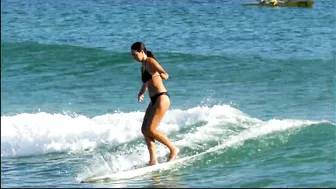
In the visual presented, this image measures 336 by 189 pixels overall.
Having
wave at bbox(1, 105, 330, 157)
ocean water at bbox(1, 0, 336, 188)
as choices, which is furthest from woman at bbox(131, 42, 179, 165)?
wave at bbox(1, 105, 330, 157)

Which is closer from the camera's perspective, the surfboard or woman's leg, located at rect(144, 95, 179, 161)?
the surfboard

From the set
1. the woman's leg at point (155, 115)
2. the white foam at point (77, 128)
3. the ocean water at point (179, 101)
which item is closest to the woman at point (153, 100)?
the woman's leg at point (155, 115)

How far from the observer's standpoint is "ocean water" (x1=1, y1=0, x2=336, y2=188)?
423 inches

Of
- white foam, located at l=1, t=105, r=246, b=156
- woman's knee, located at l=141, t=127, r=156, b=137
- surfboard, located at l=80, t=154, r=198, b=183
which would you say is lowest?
white foam, located at l=1, t=105, r=246, b=156

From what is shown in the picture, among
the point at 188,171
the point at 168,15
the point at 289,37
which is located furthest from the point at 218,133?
the point at 168,15

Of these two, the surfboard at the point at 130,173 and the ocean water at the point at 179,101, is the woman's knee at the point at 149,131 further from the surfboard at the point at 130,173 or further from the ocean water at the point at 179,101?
the ocean water at the point at 179,101

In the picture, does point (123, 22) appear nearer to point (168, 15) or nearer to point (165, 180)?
point (168, 15)

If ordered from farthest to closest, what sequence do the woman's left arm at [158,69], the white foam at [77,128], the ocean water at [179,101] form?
the white foam at [77,128] → the ocean water at [179,101] → the woman's left arm at [158,69]

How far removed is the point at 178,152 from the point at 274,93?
7487 mm

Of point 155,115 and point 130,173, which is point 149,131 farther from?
point 130,173

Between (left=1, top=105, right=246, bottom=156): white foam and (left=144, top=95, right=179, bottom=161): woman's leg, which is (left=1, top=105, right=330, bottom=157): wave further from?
(left=144, top=95, right=179, bottom=161): woman's leg

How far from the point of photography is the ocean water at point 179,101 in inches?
423

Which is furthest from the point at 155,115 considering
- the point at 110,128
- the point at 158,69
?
the point at 110,128

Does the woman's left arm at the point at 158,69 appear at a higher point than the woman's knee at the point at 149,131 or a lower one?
higher
